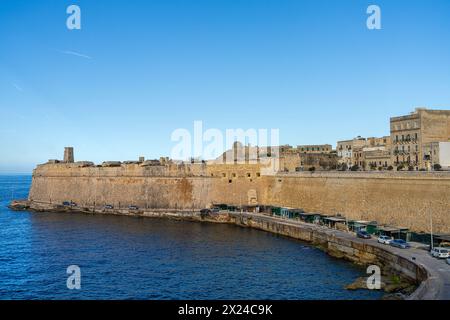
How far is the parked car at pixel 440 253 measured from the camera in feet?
73.5

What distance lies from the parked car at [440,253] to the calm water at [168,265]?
4.35 metres

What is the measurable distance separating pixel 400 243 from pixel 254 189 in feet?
90.1

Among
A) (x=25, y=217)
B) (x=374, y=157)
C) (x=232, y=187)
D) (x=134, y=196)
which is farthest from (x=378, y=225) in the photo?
(x=25, y=217)

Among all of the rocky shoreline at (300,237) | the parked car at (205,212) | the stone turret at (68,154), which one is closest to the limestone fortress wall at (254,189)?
the rocky shoreline at (300,237)

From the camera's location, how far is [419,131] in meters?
38.9

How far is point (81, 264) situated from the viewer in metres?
28.7

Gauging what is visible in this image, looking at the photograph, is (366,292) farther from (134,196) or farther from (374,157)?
(134,196)

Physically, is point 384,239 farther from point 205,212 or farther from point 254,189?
point 254,189

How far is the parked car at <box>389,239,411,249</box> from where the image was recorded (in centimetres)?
2577

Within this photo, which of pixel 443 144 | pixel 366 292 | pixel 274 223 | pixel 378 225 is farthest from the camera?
pixel 274 223

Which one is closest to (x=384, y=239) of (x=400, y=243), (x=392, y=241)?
(x=392, y=241)

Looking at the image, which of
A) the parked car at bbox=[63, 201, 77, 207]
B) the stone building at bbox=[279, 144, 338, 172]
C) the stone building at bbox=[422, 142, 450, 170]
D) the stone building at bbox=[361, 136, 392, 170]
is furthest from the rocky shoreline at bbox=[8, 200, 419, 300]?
the stone building at bbox=[361, 136, 392, 170]

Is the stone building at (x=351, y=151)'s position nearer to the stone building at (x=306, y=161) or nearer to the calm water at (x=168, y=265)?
the stone building at (x=306, y=161)
